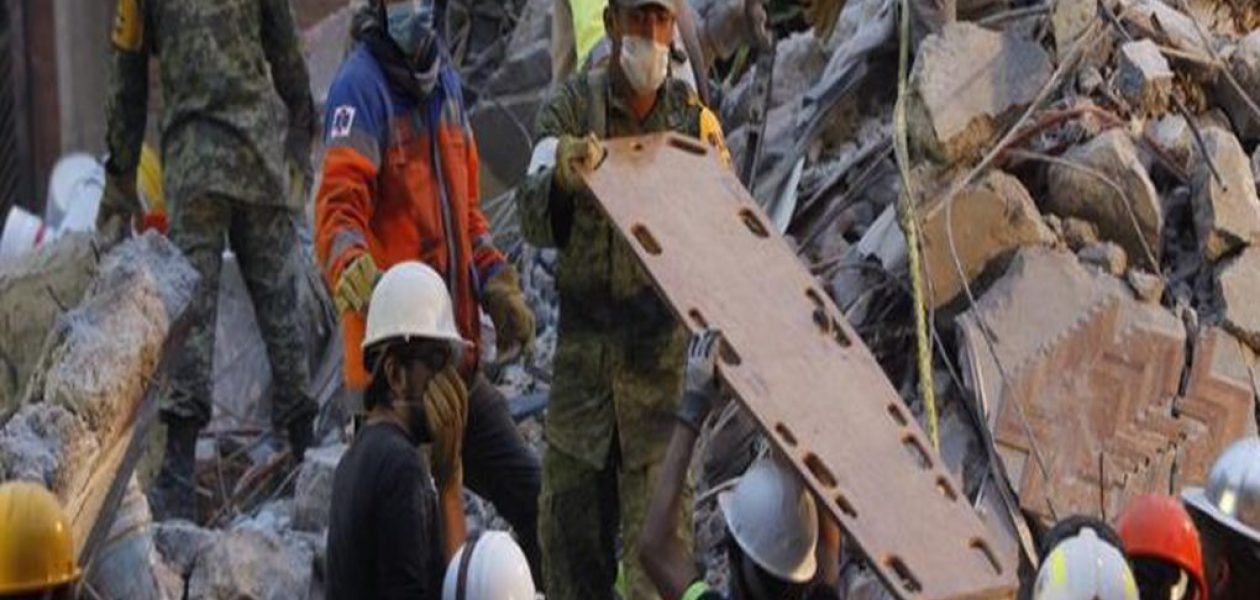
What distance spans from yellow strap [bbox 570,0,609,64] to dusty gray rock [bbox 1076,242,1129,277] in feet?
5.15

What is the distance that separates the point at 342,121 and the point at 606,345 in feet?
2.75

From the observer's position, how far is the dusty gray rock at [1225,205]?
392 inches

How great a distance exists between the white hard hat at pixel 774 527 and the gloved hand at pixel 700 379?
1.03 feet

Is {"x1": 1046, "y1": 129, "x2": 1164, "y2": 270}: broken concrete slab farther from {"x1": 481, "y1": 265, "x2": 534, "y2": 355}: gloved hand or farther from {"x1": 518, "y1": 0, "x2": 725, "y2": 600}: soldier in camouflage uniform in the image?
{"x1": 481, "y1": 265, "x2": 534, "y2": 355}: gloved hand

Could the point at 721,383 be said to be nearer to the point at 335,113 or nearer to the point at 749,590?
the point at 749,590

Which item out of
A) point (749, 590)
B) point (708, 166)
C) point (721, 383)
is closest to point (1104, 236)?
point (708, 166)

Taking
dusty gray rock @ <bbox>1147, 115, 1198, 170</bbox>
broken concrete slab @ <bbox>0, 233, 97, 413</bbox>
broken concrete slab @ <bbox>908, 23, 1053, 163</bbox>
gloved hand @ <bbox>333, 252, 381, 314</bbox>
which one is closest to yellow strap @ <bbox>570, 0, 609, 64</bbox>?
broken concrete slab @ <bbox>908, 23, 1053, 163</bbox>

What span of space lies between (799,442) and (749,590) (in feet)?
2.63

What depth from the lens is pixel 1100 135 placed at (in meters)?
10.1

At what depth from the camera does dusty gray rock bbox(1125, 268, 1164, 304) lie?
9859mm

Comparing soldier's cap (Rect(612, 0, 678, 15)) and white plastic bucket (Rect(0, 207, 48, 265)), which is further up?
soldier's cap (Rect(612, 0, 678, 15))

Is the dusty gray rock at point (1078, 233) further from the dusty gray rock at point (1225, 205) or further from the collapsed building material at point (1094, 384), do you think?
the dusty gray rock at point (1225, 205)

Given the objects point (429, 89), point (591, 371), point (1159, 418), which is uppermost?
point (429, 89)

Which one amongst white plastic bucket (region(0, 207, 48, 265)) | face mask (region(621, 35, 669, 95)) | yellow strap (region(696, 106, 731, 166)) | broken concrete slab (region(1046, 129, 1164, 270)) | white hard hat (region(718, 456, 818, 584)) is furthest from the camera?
white plastic bucket (region(0, 207, 48, 265))
